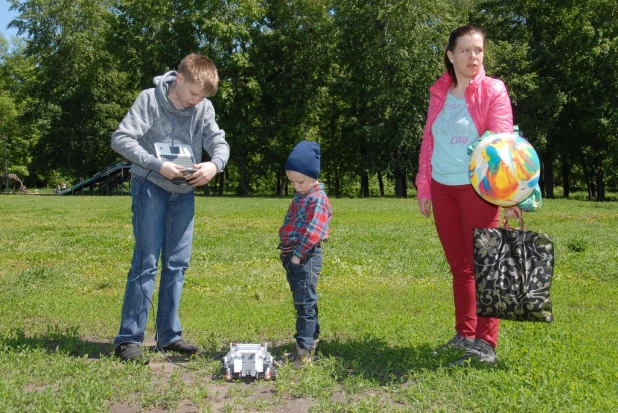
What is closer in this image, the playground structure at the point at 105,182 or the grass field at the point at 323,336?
the grass field at the point at 323,336

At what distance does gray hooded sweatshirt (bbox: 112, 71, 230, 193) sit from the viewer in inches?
196

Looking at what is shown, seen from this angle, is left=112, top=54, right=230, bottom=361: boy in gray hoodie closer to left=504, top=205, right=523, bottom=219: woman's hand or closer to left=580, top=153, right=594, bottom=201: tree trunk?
left=504, top=205, right=523, bottom=219: woman's hand

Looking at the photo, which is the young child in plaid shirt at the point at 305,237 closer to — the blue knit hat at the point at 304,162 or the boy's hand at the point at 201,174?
the blue knit hat at the point at 304,162

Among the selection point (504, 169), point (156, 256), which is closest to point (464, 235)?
point (504, 169)

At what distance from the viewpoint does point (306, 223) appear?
5.03m

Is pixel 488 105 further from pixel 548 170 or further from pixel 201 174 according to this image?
pixel 548 170

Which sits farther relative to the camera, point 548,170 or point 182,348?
point 548,170

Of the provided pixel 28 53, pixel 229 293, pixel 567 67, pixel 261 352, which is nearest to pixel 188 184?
pixel 261 352

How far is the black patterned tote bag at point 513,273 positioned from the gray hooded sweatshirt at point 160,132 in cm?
215

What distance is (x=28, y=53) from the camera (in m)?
53.3

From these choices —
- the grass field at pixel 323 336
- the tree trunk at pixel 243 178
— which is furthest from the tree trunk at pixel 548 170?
the grass field at pixel 323 336

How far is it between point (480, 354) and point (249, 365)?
66.6 inches

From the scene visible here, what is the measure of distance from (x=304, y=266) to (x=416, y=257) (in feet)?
19.3

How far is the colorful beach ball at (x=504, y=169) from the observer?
4.46 metres
